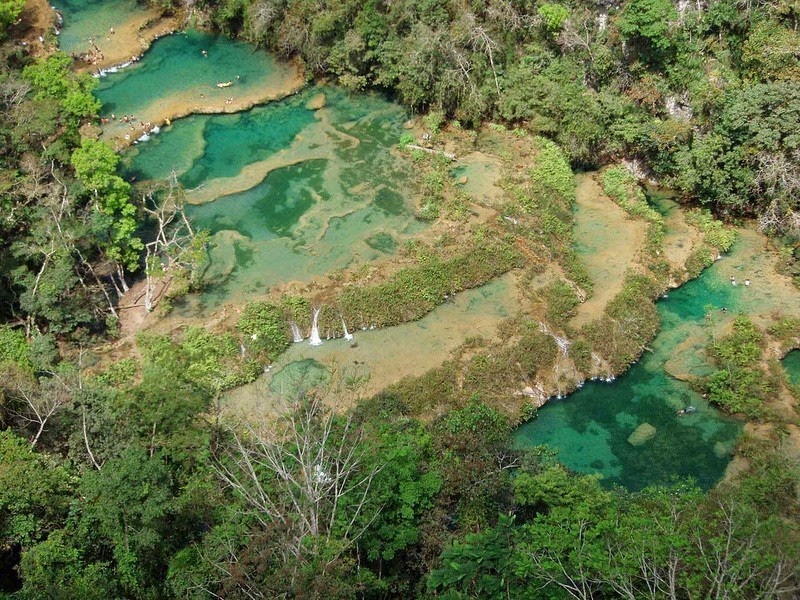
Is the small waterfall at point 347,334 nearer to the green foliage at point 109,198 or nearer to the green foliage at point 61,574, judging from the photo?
the green foliage at point 109,198

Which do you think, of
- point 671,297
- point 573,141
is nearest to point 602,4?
point 573,141

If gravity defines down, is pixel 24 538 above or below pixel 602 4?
below

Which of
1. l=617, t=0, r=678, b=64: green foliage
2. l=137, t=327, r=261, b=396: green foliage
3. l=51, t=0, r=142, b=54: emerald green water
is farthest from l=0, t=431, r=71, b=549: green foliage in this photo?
l=51, t=0, r=142, b=54: emerald green water

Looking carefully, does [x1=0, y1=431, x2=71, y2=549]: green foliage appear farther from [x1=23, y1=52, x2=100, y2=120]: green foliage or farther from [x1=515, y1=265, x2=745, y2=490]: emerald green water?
[x1=23, y1=52, x2=100, y2=120]: green foliage

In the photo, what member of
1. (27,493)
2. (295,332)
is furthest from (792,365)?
(27,493)

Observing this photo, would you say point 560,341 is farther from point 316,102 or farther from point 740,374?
point 316,102

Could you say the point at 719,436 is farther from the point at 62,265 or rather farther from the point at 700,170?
the point at 62,265
